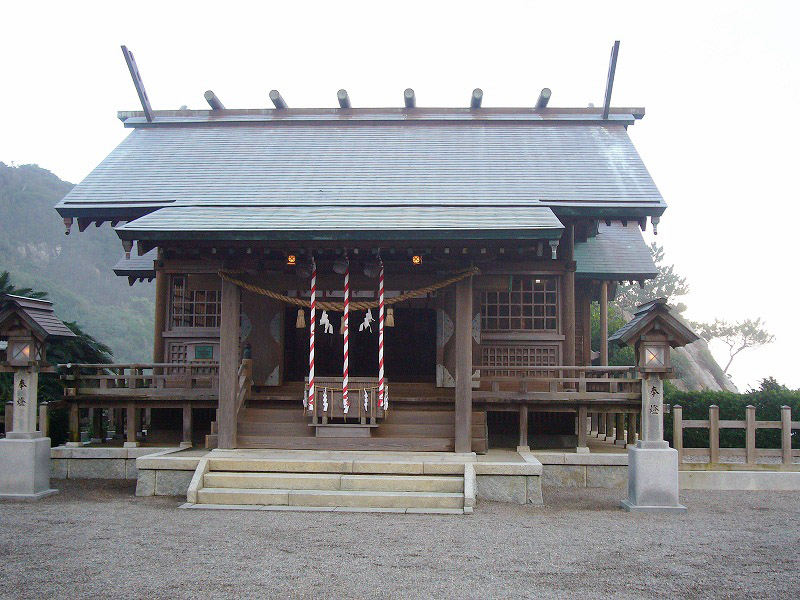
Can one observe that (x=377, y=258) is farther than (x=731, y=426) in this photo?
No

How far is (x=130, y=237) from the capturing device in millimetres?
12375

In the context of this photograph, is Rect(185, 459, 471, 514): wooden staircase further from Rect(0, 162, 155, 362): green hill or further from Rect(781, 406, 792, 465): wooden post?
Rect(0, 162, 155, 362): green hill

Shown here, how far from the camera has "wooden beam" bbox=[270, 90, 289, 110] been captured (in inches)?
757

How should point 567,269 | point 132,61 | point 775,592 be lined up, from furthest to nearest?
point 132,61
point 567,269
point 775,592

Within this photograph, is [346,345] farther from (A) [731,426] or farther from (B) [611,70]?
(B) [611,70]

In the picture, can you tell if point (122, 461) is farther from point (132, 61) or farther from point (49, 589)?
point (132, 61)

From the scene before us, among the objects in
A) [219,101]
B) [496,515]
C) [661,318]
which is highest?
[219,101]

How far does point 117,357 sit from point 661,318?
188ft

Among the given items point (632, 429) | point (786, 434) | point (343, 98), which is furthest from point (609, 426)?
point (343, 98)

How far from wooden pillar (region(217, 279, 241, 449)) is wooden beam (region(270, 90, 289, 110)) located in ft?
26.6

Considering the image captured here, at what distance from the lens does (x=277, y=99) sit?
1934 cm

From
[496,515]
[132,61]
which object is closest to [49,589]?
[496,515]

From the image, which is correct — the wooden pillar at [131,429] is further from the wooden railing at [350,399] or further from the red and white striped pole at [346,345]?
the red and white striped pole at [346,345]

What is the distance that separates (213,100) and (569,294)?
10324 millimetres
